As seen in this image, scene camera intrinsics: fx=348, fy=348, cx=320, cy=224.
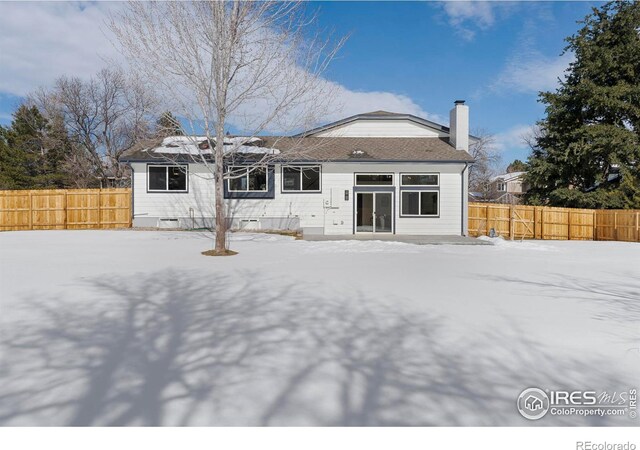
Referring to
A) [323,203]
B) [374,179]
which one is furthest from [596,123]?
[323,203]

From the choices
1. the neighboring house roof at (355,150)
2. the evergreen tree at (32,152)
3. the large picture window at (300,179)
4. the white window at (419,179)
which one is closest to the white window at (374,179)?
the white window at (419,179)

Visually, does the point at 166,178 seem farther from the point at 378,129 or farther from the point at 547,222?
the point at 547,222

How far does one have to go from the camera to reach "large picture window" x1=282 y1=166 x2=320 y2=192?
1703 cm

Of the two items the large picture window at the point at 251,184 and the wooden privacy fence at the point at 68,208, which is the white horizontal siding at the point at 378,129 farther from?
the wooden privacy fence at the point at 68,208

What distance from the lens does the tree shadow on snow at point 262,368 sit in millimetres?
2600

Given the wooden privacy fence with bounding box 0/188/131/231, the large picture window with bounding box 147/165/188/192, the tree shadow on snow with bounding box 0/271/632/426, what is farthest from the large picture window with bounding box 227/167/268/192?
the tree shadow on snow with bounding box 0/271/632/426

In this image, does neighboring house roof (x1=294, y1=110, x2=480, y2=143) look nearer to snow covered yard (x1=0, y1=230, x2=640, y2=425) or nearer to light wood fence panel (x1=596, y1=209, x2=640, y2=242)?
light wood fence panel (x1=596, y1=209, x2=640, y2=242)

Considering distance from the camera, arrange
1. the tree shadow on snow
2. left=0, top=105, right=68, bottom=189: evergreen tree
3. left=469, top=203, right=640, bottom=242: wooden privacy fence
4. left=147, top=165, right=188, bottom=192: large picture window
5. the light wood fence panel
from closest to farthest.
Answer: the tree shadow on snow, left=147, top=165, right=188, bottom=192: large picture window, the light wood fence panel, left=469, top=203, right=640, bottom=242: wooden privacy fence, left=0, top=105, right=68, bottom=189: evergreen tree

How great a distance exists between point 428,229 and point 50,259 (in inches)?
579

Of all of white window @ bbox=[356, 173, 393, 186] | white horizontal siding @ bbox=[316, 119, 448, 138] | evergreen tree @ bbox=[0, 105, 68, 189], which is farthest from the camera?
evergreen tree @ bbox=[0, 105, 68, 189]

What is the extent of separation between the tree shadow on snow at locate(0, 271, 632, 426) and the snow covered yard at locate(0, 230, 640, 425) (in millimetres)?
15

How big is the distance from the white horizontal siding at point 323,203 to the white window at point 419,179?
213mm
